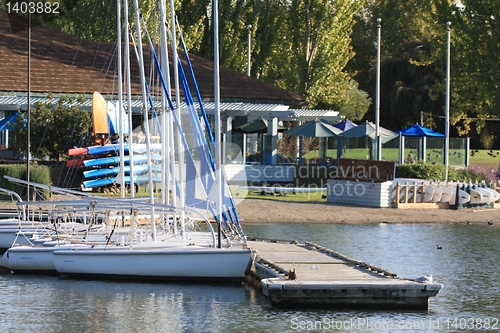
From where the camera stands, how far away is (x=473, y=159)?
6241 centimetres

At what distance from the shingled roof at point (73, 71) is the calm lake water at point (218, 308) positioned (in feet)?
62.8

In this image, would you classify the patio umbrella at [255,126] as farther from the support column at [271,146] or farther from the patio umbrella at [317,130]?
the patio umbrella at [317,130]

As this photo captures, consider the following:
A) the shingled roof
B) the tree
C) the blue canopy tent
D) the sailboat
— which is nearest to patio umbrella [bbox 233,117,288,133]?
the shingled roof

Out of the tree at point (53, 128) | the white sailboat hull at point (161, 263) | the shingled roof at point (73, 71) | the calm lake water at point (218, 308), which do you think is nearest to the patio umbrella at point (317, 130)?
the shingled roof at point (73, 71)

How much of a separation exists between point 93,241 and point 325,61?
37034mm

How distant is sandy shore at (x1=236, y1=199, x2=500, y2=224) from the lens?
1316 inches

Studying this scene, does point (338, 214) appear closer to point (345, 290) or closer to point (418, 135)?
point (418, 135)

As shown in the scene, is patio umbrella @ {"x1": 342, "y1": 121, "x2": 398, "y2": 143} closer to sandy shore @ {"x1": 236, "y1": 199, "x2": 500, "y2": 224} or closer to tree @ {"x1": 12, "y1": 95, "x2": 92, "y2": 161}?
sandy shore @ {"x1": 236, "y1": 199, "x2": 500, "y2": 224}

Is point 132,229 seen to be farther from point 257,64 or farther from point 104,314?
point 257,64
